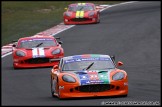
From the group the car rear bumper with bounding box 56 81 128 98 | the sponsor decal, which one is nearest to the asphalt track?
the car rear bumper with bounding box 56 81 128 98

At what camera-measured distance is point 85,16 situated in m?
41.3

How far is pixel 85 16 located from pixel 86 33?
4.91 meters

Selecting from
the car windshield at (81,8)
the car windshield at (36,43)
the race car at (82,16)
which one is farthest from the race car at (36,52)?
the car windshield at (81,8)

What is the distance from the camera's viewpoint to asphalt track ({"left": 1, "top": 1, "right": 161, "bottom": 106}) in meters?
17.1

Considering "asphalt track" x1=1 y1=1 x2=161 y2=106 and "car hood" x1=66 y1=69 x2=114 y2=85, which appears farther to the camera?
"asphalt track" x1=1 y1=1 x2=161 y2=106

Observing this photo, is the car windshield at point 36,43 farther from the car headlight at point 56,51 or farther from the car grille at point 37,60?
the car grille at point 37,60

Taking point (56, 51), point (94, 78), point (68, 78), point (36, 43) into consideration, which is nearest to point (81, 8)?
point (36, 43)

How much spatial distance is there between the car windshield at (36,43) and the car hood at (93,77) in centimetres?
988

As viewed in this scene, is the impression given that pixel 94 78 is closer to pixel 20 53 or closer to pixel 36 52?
pixel 36 52

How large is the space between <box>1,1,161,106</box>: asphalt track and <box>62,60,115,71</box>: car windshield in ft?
2.89

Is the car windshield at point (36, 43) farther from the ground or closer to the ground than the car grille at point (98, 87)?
closer to the ground

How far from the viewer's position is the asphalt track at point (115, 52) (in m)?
17.1

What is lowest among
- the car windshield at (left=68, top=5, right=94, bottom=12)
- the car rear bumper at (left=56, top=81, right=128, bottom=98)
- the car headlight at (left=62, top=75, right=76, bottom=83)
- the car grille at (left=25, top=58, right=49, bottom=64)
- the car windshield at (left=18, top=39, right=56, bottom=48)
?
the car windshield at (left=68, top=5, right=94, bottom=12)

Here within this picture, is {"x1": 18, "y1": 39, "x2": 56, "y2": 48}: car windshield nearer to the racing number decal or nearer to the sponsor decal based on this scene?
the racing number decal
